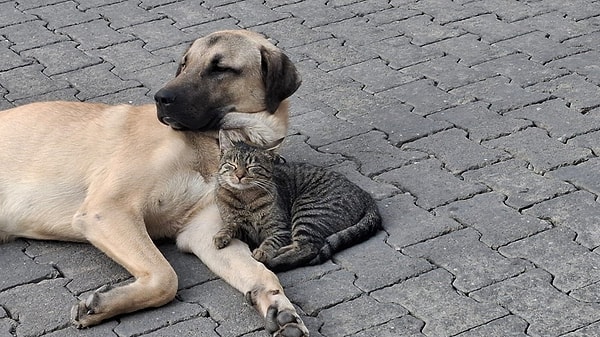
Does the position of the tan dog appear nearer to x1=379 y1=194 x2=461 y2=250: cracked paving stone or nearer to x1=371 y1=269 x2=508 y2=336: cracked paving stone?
x1=371 y1=269 x2=508 y2=336: cracked paving stone

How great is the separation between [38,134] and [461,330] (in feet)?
8.04

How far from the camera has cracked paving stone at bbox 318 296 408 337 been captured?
4805 mm

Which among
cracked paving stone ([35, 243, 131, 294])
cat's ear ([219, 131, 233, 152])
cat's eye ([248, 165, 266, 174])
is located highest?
cat's ear ([219, 131, 233, 152])

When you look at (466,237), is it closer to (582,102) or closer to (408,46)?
(582,102)

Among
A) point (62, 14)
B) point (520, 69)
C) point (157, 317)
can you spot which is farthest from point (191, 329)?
point (62, 14)

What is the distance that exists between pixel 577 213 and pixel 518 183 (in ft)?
1.49

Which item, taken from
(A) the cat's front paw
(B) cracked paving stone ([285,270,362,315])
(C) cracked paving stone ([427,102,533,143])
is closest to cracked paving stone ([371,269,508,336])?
(B) cracked paving stone ([285,270,362,315])

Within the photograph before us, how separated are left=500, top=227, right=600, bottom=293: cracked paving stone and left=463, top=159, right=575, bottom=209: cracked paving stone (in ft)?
1.25

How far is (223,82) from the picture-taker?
577 cm

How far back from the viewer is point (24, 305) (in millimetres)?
5070

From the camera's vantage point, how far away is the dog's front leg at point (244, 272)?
470cm

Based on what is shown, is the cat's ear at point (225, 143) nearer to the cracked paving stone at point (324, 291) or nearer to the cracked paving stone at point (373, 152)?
the cracked paving stone at point (324, 291)

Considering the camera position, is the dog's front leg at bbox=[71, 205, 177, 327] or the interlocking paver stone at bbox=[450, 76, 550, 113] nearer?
the dog's front leg at bbox=[71, 205, 177, 327]

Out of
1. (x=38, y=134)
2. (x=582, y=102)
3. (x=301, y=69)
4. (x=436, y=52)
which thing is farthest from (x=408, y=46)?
(x=38, y=134)
